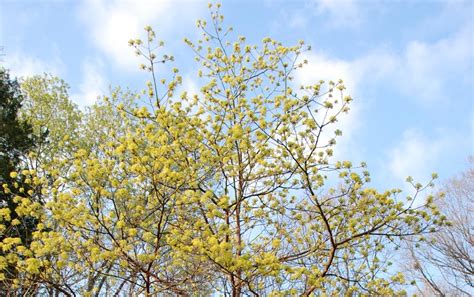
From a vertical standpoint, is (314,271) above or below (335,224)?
below

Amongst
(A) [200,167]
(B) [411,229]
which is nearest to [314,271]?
(B) [411,229]

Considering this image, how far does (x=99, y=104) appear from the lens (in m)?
13.3

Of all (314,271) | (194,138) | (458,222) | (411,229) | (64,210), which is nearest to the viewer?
(314,271)

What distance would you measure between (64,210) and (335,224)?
2.87 metres

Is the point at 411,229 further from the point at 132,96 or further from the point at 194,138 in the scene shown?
the point at 132,96

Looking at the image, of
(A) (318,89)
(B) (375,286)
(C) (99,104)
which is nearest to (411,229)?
(B) (375,286)

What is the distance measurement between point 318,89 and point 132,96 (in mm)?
10261

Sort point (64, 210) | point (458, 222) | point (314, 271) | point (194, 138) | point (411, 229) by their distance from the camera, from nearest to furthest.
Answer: point (314, 271) → point (64, 210) → point (411, 229) → point (194, 138) → point (458, 222)

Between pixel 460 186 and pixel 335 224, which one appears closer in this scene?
pixel 335 224

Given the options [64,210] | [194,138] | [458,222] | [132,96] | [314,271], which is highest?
[132,96]

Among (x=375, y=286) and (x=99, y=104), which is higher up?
(x=99, y=104)

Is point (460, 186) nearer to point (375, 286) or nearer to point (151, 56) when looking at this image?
point (375, 286)

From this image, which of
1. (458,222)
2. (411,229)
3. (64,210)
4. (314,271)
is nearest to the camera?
(314,271)

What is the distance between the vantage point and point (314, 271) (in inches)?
150
